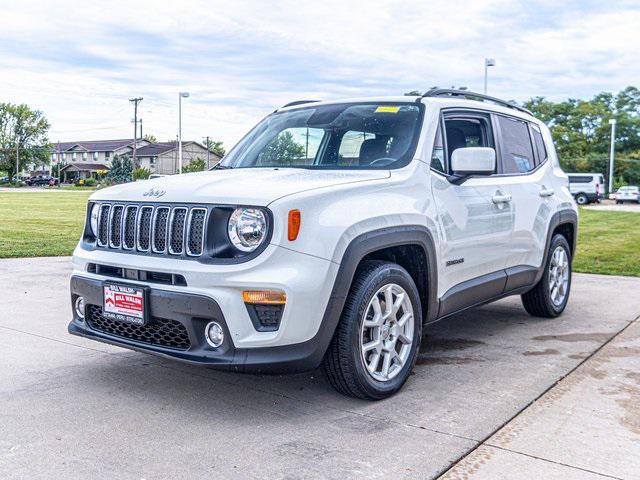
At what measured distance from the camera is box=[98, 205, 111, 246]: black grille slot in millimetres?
4324

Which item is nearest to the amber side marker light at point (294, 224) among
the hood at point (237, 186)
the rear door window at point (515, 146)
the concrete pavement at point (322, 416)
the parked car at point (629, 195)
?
the hood at point (237, 186)

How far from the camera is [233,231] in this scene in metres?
3.71

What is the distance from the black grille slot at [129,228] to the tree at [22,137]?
104921 millimetres

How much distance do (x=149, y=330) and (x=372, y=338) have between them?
126cm

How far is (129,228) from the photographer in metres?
4.15

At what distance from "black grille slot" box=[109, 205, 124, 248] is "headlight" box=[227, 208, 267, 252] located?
35.1 inches

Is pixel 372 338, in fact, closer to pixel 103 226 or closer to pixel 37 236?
pixel 103 226

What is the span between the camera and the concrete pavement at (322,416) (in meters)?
3.24

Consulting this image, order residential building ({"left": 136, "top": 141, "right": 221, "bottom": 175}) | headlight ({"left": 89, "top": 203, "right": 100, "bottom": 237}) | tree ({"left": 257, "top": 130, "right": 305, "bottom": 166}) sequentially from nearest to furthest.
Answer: headlight ({"left": 89, "top": 203, "right": 100, "bottom": 237}) < tree ({"left": 257, "top": 130, "right": 305, "bottom": 166}) < residential building ({"left": 136, "top": 141, "right": 221, "bottom": 175})

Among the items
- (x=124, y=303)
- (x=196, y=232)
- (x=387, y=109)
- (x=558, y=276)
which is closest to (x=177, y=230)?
(x=196, y=232)

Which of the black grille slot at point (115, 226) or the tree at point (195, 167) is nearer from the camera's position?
the black grille slot at point (115, 226)

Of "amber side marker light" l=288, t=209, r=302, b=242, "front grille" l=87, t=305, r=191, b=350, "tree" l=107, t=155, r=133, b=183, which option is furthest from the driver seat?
"tree" l=107, t=155, r=133, b=183

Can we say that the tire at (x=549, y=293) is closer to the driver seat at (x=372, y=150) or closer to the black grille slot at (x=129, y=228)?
the driver seat at (x=372, y=150)

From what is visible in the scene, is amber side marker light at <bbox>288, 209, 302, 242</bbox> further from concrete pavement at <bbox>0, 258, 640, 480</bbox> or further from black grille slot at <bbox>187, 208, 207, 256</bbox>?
concrete pavement at <bbox>0, 258, 640, 480</bbox>
